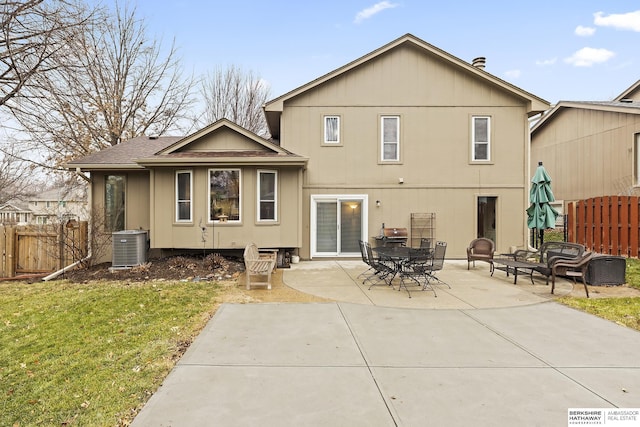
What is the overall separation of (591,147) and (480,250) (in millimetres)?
9997

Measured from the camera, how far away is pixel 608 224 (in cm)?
1155

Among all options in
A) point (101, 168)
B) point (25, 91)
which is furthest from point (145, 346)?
point (25, 91)

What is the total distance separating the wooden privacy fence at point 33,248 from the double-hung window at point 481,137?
46.1 feet

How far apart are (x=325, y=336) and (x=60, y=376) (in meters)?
3.19

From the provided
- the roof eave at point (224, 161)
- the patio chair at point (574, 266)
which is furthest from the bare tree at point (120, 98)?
the patio chair at point (574, 266)

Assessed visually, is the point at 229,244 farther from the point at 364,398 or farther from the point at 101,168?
the point at 364,398

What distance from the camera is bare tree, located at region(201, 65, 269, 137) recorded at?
89.0 ft

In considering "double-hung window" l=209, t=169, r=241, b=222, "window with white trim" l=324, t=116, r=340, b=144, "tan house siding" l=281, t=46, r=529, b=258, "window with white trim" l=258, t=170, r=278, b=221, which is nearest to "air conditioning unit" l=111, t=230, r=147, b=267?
"double-hung window" l=209, t=169, r=241, b=222

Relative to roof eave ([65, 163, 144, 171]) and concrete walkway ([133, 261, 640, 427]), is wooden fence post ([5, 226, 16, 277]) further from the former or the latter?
concrete walkway ([133, 261, 640, 427])

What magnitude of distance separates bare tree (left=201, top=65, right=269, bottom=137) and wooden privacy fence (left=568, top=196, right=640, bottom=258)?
22613 millimetres

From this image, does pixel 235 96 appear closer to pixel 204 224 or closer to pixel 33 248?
pixel 204 224

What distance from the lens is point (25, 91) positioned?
33.1ft

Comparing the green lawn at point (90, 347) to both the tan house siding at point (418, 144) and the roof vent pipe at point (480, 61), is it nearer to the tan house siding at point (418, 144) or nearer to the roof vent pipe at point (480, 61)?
the tan house siding at point (418, 144)

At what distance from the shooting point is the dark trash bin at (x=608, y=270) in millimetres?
8062
